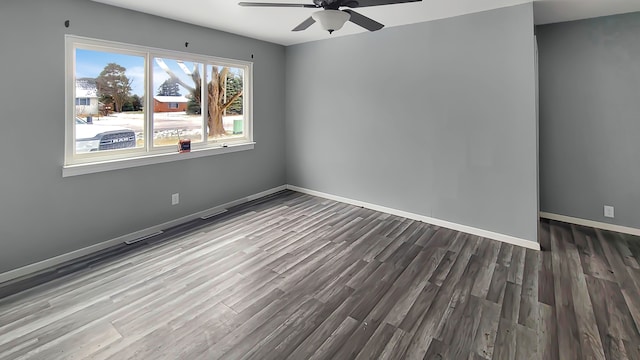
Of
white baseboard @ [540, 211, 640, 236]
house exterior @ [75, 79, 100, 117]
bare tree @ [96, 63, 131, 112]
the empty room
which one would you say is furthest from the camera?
white baseboard @ [540, 211, 640, 236]

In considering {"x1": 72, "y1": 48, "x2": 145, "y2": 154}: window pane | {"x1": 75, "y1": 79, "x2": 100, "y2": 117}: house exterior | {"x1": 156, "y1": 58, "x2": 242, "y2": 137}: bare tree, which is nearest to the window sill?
{"x1": 72, "y1": 48, "x2": 145, "y2": 154}: window pane

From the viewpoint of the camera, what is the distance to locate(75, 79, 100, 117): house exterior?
3.08 m

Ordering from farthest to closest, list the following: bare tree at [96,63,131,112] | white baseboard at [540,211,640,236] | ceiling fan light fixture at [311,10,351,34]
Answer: white baseboard at [540,211,640,236] < bare tree at [96,63,131,112] < ceiling fan light fixture at [311,10,351,34]

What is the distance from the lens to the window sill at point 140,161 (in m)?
2.98

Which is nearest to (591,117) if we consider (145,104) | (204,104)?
(204,104)

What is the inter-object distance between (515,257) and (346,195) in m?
2.40

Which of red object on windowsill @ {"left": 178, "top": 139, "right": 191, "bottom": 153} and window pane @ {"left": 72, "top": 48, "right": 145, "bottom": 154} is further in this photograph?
red object on windowsill @ {"left": 178, "top": 139, "right": 191, "bottom": 153}

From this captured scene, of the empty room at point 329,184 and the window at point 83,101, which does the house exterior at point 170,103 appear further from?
the window at point 83,101

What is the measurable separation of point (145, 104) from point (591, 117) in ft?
17.2

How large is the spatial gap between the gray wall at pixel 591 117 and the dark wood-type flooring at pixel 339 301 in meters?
0.49

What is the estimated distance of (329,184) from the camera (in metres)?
5.06

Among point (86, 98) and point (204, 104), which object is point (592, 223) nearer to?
point (204, 104)

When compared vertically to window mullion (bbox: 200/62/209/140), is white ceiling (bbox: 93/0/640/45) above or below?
above

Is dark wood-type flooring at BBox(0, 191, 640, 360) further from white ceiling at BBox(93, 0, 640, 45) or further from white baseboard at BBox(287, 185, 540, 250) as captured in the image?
white ceiling at BBox(93, 0, 640, 45)
